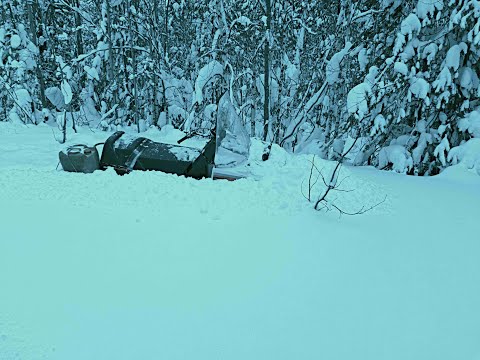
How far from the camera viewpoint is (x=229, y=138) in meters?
4.71

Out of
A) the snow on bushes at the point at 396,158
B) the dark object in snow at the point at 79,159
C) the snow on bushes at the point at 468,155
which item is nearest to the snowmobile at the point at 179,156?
the dark object in snow at the point at 79,159

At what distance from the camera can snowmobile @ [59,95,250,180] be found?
15.0 ft

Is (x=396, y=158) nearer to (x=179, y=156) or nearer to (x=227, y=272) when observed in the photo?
(x=179, y=156)

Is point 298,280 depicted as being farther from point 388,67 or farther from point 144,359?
point 388,67

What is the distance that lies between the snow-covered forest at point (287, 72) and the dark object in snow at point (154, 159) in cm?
241

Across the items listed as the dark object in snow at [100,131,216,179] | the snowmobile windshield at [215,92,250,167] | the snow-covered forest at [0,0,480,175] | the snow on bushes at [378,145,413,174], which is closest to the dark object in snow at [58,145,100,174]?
the dark object in snow at [100,131,216,179]

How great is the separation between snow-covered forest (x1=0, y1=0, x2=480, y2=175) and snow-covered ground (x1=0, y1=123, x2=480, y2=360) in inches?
88.1

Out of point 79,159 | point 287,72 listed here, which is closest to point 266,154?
point 79,159

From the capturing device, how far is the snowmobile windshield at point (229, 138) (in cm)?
459

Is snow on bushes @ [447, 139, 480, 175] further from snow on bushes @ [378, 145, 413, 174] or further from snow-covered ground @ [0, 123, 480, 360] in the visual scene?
snow-covered ground @ [0, 123, 480, 360]

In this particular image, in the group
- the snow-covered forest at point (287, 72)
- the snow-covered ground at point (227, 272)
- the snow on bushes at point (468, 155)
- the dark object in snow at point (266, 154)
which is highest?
the snow-covered forest at point (287, 72)

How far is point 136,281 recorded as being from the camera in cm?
241

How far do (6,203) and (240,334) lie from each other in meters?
2.96

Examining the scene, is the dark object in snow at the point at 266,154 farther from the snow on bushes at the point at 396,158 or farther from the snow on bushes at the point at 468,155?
the snow on bushes at the point at 468,155
